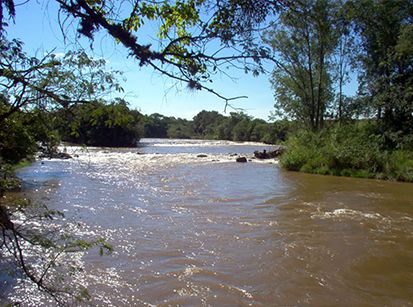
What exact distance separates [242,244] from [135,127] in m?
3.45

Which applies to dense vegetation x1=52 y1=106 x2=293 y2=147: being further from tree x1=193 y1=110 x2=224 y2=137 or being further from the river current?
the river current

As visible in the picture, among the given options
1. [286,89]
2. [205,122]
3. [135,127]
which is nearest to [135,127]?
[135,127]

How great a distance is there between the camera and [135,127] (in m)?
8.24

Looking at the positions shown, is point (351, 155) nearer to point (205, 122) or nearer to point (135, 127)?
point (135, 127)

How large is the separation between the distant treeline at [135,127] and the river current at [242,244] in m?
0.55

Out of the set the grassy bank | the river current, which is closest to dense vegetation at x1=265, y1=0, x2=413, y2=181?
the grassy bank

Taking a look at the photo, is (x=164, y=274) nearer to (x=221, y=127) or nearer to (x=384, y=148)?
(x=384, y=148)

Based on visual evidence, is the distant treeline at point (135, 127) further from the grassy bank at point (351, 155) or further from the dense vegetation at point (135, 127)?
the grassy bank at point (351, 155)

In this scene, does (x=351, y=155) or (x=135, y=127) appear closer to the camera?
(x=135, y=127)

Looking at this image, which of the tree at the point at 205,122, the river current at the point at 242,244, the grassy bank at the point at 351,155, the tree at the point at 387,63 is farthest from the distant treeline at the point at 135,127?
the tree at the point at 387,63

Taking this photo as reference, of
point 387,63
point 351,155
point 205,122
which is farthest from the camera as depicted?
point 205,122

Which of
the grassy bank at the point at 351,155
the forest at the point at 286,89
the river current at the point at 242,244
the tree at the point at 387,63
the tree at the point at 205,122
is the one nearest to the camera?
Result: the forest at the point at 286,89

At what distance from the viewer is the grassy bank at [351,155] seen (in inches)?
778

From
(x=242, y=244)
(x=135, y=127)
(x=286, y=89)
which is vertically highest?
(x=286, y=89)
